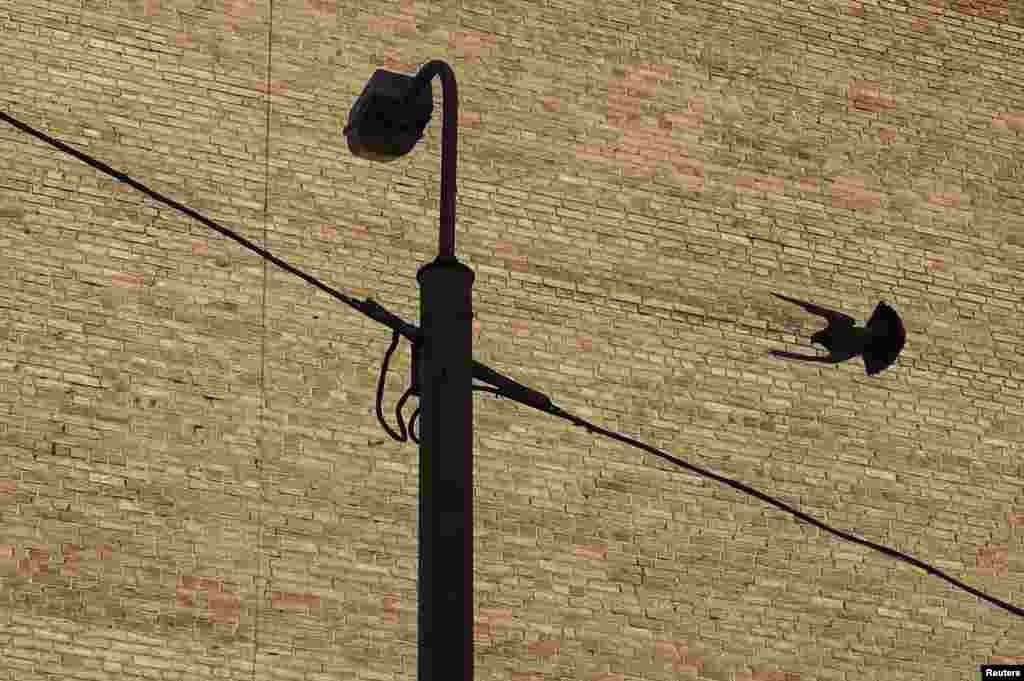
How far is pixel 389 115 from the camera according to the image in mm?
8078

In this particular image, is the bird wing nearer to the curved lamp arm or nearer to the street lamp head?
the street lamp head

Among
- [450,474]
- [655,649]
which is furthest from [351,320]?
[450,474]

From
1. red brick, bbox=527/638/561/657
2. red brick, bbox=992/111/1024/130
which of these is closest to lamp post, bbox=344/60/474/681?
red brick, bbox=527/638/561/657

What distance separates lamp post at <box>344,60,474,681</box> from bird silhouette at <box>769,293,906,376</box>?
10.6 meters

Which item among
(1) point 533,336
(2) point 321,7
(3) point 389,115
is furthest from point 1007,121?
(3) point 389,115

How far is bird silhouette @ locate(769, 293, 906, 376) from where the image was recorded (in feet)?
59.6

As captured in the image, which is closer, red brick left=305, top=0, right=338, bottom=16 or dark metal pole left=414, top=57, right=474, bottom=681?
dark metal pole left=414, top=57, right=474, bottom=681

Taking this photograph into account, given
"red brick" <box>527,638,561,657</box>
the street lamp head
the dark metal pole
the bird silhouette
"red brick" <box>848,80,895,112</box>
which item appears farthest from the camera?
"red brick" <box>848,80,895,112</box>

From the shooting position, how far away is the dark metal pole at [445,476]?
6766 millimetres

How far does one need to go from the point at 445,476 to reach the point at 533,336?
10.0 meters

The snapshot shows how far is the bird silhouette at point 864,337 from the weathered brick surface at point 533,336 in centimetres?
17

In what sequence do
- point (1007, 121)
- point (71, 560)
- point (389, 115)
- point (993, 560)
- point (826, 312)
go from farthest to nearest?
1. point (1007, 121)
2. point (826, 312)
3. point (993, 560)
4. point (71, 560)
5. point (389, 115)

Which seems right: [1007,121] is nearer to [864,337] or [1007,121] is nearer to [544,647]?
[864,337]

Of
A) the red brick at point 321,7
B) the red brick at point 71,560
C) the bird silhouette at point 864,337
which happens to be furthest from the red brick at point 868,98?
the red brick at point 71,560
